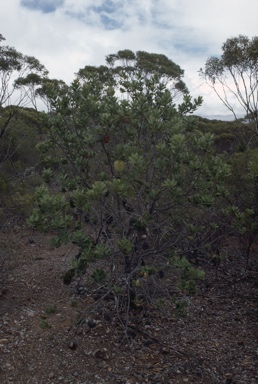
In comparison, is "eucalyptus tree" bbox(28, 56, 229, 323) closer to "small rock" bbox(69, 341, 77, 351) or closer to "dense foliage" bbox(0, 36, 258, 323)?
"dense foliage" bbox(0, 36, 258, 323)

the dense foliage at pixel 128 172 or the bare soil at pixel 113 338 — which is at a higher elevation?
the dense foliage at pixel 128 172

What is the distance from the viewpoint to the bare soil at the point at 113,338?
4277 mm

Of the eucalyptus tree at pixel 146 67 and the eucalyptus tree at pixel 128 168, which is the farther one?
the eucalyptus tree at pixel 146 67

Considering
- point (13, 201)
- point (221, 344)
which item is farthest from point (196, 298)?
point (13, 201)

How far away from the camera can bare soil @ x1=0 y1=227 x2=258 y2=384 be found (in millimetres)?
4277

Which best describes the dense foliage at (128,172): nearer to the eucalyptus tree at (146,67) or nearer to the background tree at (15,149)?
the background tree at (15,149)

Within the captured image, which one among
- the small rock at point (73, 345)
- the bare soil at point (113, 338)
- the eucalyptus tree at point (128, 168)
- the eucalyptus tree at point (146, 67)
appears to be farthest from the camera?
the eucalyptus tree at point (146, 67)

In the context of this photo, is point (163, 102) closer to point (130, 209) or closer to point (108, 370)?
point (130, 209)

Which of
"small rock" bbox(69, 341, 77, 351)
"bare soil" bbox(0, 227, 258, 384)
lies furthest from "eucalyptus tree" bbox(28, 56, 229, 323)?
"small rock" bbox(69, 341, 77, 351)

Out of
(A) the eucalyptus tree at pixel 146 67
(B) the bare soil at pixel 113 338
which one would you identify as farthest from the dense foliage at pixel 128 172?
(A) the eucalyptus tree at pixel 146 67

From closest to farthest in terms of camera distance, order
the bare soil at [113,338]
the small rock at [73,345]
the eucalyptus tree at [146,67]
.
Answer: the bare soil at [113,338] < the small rock at [73,345] < the eucalyptus tree at [146,67]

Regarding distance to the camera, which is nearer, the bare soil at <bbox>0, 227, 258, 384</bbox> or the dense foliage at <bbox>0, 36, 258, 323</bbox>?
the dense foliage at <bbox>0, 36, 258, 323</bbox>

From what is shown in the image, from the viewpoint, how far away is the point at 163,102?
14.3ft

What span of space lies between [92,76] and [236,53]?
418 inches
